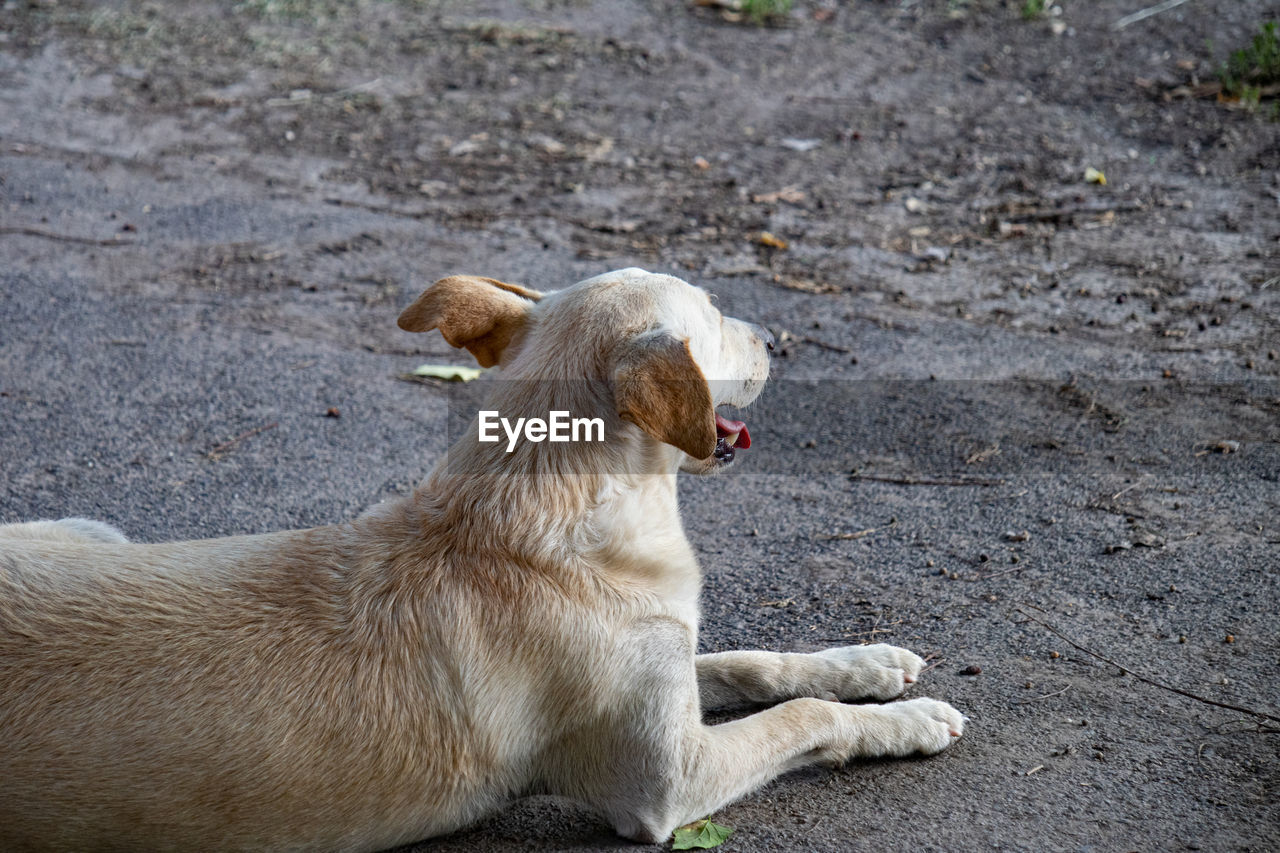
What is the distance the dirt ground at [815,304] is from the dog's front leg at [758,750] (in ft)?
0.28

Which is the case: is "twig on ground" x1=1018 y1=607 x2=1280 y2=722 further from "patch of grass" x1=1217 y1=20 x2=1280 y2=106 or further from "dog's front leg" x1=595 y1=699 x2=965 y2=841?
"patch of grass" x1=1217 y1=20 x2=1280 y2=106

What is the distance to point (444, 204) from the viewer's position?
326 inches

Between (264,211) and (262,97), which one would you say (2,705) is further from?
(262,97)

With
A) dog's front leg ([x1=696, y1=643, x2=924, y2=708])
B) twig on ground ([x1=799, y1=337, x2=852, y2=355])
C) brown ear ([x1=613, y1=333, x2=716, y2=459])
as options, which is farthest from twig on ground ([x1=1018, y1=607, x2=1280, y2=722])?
twig on ground ([x1=799, y1=337, x2=852, y2=355])

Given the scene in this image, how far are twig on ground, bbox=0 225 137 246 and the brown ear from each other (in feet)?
19.3

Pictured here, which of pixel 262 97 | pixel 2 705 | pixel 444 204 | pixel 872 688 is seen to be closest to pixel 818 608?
pixel 872 688

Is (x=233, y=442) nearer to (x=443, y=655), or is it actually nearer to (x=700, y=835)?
(x=443, y=655)

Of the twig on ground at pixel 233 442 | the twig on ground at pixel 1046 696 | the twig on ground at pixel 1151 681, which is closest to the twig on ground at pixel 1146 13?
the twig on ground at pixel 1151 681

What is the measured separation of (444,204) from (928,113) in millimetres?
4080

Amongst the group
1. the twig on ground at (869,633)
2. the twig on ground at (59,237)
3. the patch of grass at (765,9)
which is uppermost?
Result: the patch of grass at (765,9)

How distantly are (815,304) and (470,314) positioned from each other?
371cm

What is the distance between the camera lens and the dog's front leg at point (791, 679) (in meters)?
3.94

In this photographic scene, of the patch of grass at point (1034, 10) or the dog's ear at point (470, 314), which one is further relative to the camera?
the patch of grass at point (1034, 10)

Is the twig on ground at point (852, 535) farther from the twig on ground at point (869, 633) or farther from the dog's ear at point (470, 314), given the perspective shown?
the dog's ear at point (470, 314)
